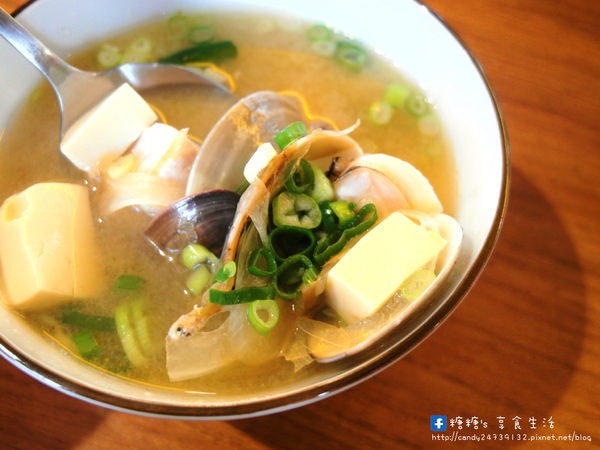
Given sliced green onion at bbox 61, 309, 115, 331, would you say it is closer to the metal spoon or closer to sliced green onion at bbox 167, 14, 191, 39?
the metal spoon

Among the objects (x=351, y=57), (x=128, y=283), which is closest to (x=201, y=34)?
(x=351, y=57)

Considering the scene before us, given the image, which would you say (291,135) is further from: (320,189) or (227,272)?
(227,272)

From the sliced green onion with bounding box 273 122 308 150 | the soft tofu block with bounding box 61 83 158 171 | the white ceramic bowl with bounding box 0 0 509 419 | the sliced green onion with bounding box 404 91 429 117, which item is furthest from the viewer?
the sliced green onion with bounding box 404 91 429 117

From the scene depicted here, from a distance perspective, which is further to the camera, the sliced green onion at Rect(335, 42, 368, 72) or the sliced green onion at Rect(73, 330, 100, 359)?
the sliced green onion at Rect(335, 42, 368, 72)

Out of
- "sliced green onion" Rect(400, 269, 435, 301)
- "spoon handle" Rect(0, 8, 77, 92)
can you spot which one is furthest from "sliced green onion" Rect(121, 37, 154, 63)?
"sliced green onion" Rect(400, 269, 435, 301)

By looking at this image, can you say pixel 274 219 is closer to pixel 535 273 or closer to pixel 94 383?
pixel 94 383

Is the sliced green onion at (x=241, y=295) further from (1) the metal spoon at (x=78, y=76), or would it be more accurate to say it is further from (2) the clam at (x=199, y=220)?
(1) the metal spoon at (x=78, y=76)
